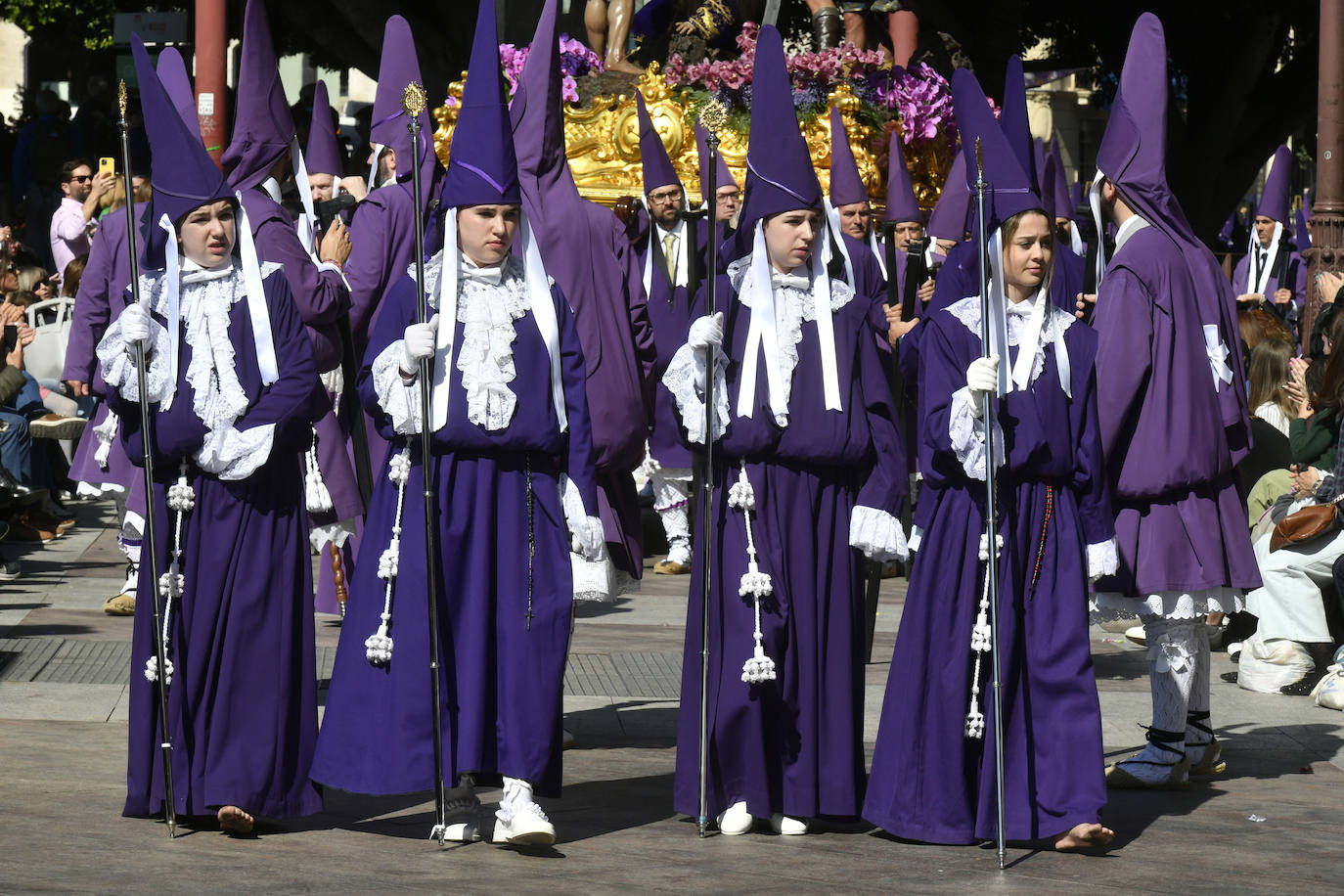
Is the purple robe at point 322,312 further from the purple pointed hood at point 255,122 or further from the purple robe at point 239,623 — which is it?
the purple robe at point 239,623

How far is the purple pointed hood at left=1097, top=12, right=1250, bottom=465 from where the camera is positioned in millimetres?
7703

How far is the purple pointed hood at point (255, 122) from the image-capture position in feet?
26.9

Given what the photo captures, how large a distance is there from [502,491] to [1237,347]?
264 cm

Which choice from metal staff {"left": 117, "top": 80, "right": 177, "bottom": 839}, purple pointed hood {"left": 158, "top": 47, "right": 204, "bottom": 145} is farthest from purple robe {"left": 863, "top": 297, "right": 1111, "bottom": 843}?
purple pointed hood {"left": 158, "top": 47, "right": 204, "bottom": 145}

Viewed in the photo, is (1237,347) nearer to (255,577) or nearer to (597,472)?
(597,472)

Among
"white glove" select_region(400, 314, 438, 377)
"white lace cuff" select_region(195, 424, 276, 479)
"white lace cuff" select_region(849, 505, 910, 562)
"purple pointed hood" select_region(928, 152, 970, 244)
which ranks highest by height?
"purple pointed hood" select_region(928, 152, 970, 244)

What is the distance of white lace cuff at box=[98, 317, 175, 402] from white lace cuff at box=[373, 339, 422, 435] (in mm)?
630

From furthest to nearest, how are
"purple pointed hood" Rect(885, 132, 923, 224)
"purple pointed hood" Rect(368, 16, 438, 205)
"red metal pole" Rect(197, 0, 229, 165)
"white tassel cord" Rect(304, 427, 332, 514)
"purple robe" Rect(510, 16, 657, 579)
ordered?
"red metal pole" Rect(197, 0, 229, 165) → "purple pointed hood" Rect(885, 132, 923, 224) → "purple pointed hood" Rect(368, 16, 438, 205) → "purple robe" Rect(510, 16, 657, 579) → "white tassel cord" Rect(304, 427, 332, 514)

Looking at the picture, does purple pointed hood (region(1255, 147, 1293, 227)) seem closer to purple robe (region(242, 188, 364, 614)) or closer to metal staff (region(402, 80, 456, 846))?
purple robe (region(242, 188, 364, 614))

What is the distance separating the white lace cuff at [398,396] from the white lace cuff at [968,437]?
1.52 metres

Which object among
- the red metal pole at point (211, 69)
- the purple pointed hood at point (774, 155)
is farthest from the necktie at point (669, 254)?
the purple pointed hood at point (774, 155)

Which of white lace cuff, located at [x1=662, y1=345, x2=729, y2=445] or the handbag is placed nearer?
white lace cuff, located at [x1=662, y1=345, x2=729, y2=445]

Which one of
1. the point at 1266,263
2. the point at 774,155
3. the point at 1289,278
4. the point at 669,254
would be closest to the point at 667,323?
the point at 669,254

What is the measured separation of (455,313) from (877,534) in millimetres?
1379
